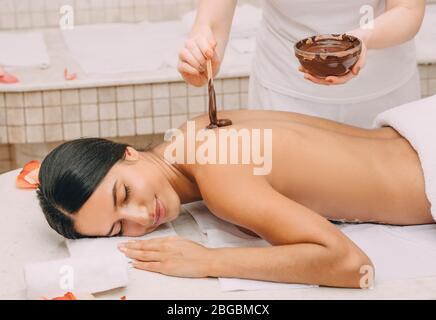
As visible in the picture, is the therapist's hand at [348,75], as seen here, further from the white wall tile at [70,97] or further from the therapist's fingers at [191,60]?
the white wall tile at [70,97]

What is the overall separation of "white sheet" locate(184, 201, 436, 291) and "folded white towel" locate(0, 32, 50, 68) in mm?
1686

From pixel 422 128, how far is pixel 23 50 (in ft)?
7.68

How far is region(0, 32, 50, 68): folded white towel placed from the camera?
12.7ft

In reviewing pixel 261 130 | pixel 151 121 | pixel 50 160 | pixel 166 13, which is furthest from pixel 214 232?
pixel 166 13

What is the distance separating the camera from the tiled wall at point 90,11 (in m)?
4.43

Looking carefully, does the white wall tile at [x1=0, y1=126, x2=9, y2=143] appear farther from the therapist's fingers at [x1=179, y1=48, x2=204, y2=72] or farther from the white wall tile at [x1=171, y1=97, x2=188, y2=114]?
the therapist's fingers at [x1=179, y1=48, x2=204, y2=72]

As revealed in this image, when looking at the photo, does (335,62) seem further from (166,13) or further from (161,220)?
(166,13)

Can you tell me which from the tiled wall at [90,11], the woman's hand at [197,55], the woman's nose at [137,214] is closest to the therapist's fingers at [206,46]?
the woman's hand at [197,55]

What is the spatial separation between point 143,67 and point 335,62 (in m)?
1.73

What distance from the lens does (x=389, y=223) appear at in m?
2.38

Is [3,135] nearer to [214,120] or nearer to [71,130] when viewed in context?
[71,130]

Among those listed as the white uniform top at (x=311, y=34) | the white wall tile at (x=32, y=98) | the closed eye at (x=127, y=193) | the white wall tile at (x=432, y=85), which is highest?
the white uniform top at (x=311, y=34)

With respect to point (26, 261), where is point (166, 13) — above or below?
above
